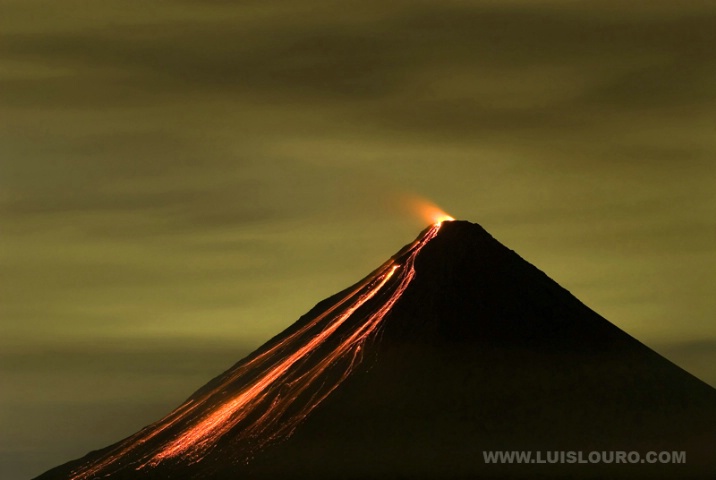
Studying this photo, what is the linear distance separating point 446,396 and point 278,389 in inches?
602

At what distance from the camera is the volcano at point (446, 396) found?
162m

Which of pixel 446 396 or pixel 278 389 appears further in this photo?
pixel 278 389

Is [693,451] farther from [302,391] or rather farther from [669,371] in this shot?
[302,391]

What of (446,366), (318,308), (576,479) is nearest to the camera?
(576,479)

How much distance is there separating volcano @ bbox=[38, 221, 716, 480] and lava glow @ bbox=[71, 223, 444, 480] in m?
0.22

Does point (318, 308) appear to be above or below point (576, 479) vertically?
above

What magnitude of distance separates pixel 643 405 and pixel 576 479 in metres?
12.7

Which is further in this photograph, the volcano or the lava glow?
the lava glow

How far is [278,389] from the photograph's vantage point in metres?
172

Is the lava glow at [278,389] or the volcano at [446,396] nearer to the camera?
the volcano at [446,396]

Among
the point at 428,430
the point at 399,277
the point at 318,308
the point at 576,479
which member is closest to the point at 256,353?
the point at 318,308

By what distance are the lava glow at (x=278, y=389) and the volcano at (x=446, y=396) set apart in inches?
8.8

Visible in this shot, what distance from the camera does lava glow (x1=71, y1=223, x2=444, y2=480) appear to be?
550ft

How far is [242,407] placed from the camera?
172m
